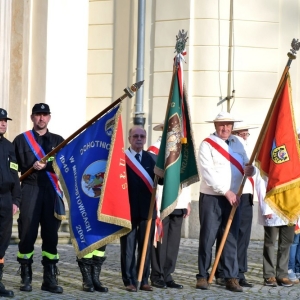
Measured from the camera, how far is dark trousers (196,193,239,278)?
10539 mm

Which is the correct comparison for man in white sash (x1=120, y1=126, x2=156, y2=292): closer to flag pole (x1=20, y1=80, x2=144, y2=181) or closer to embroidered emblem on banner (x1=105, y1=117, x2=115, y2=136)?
embroidered emblem on banner (x1=105, y1=117, x2=115, y2=136)

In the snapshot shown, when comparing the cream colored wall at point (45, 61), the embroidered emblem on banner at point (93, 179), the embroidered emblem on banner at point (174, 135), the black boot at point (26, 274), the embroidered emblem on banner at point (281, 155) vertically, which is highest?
the cream colored wall at point (45, 61)

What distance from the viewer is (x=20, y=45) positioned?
16.3 m

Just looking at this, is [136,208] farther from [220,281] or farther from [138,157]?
[220,281]

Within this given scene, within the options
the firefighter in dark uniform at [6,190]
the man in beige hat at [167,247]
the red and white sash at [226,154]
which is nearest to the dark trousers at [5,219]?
the firefighter in dark uniform at [6,190]

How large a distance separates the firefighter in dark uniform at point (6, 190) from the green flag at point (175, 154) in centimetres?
156

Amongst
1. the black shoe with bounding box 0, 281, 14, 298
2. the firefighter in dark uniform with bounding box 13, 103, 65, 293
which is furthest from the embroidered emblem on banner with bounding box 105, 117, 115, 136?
the black shoe with bounding box 0, 281, 14, 298

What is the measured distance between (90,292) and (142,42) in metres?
6.96

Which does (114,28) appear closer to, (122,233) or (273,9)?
(273,9)

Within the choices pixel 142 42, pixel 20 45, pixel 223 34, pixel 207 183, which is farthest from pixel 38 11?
pixel 207 183

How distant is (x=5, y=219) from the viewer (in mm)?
9586

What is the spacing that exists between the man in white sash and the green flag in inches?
6.9

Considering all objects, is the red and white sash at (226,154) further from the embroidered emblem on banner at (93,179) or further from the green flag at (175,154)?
the embroidered emblem on banner at (93,179)

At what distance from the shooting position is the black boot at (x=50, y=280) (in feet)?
32.2
